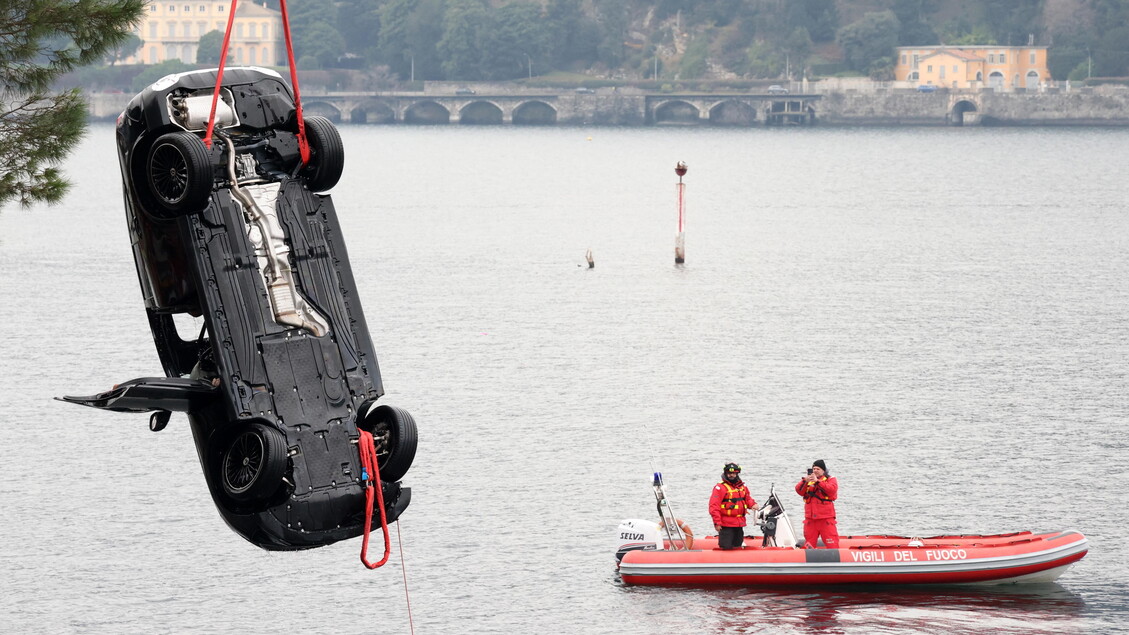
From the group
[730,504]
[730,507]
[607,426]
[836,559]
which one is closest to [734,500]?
[730,504]

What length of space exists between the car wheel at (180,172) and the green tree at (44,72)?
7.19 meters

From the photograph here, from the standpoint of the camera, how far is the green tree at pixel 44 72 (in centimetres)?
1970

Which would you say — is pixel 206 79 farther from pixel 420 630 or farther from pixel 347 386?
pixel 420 630

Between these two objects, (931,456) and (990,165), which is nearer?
(931,456)

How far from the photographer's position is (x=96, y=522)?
39844mm

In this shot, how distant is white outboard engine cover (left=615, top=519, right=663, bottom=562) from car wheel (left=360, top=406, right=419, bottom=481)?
71.6 feet

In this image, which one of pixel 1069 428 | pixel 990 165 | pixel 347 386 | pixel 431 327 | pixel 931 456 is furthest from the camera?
pixel 990 165

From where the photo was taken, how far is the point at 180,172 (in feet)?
43.6

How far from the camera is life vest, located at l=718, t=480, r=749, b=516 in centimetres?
3216

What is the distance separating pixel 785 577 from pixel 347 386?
22071 mm

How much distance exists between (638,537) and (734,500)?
10.9 ft

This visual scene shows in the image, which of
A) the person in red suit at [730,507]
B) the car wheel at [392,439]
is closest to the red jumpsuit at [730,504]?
the person in red suit at [730,507]

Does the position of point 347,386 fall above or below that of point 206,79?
below

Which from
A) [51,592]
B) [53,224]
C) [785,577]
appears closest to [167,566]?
[51,592]
